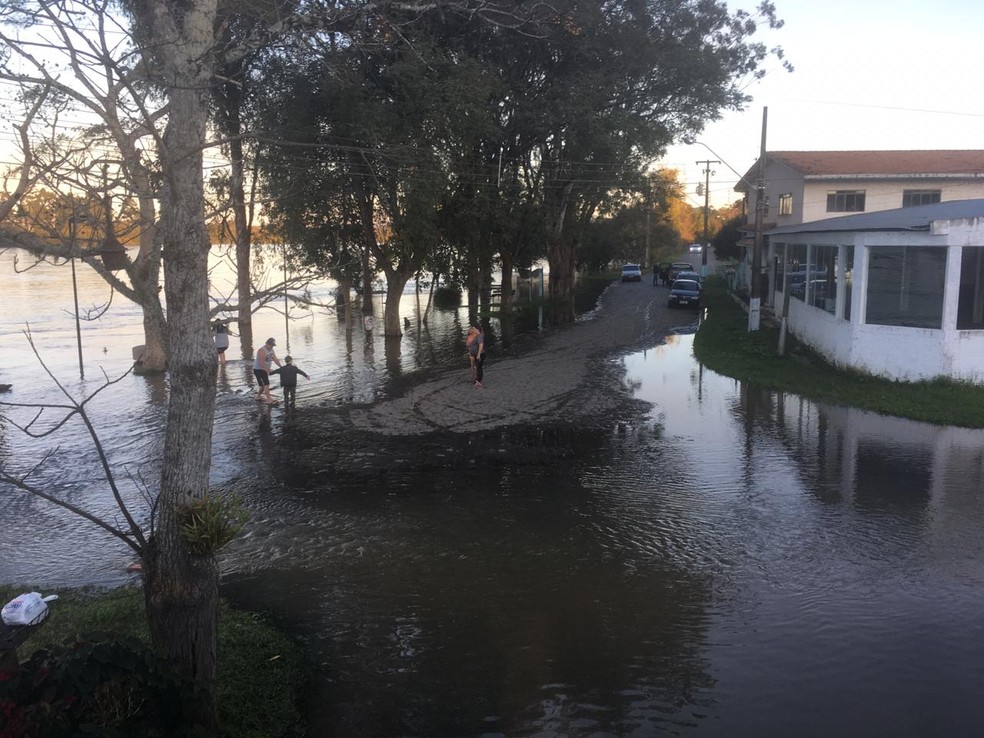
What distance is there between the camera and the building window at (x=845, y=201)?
39125mm

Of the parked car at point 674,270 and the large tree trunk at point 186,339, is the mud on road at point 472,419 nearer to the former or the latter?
the large tree trunk at point 186,339

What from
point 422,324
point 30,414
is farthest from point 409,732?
point 422,324

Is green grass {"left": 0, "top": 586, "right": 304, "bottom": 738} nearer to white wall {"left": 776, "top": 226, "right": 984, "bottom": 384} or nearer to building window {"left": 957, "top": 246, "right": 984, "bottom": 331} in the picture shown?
white wall {"left": 776, "top": 226, "right": 984, "bottom": 384}

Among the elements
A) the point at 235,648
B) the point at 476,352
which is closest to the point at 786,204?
the point at 476,352

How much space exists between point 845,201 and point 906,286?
25.4m

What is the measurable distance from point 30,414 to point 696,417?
13.6m

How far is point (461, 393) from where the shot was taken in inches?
714

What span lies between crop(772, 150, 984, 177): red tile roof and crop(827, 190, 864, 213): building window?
3.59ft

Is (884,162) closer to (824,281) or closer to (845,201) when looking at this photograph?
(845,201)

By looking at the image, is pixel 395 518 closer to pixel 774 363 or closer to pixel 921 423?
pixel 921 423

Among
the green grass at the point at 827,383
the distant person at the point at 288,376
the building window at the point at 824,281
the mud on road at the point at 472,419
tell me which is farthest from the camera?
the building window at the point at 824,281

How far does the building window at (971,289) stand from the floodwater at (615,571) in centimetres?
323

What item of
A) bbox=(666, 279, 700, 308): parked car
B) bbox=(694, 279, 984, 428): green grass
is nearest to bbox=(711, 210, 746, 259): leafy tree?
bbox=(666, 279, 700, 308): parked car

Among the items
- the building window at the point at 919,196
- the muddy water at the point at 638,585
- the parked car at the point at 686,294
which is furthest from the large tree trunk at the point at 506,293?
the muddy water at the point at 638,585
